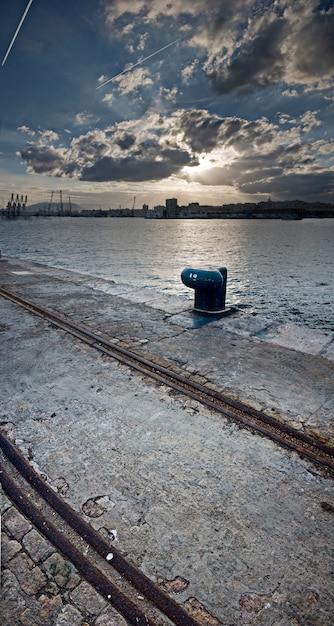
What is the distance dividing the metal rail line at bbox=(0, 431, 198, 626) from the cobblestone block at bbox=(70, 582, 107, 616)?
0.03 meters

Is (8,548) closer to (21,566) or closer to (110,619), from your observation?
(21,566)

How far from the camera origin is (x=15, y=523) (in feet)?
5.96

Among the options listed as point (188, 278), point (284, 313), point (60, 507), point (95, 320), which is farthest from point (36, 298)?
point (284, 313)

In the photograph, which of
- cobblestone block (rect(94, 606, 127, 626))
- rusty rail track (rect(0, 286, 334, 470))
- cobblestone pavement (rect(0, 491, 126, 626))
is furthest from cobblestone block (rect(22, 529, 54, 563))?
rusty rail track (rect(0, 286, 334, 470))

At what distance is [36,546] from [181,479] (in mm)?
929

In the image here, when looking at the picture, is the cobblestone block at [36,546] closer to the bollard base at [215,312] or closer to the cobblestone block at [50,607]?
the cobblestone block at [50,607]

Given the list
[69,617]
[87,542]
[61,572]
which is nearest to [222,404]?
[87,542]

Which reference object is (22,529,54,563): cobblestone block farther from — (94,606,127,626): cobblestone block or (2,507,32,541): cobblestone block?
(94,606,127,626): cobblestone block

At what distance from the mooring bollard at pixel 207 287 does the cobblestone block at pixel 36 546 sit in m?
4.29

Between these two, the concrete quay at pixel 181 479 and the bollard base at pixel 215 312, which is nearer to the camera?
the concrete quay at pixel 181 479

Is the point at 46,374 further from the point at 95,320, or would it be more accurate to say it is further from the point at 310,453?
the point at 310,453

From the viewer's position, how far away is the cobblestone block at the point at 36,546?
1658 mm

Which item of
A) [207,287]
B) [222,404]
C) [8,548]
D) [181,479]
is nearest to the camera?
[8,548]

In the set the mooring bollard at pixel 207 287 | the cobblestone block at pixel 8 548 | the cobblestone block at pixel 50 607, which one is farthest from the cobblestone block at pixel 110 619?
the mooring bollard at pixel 207 287
